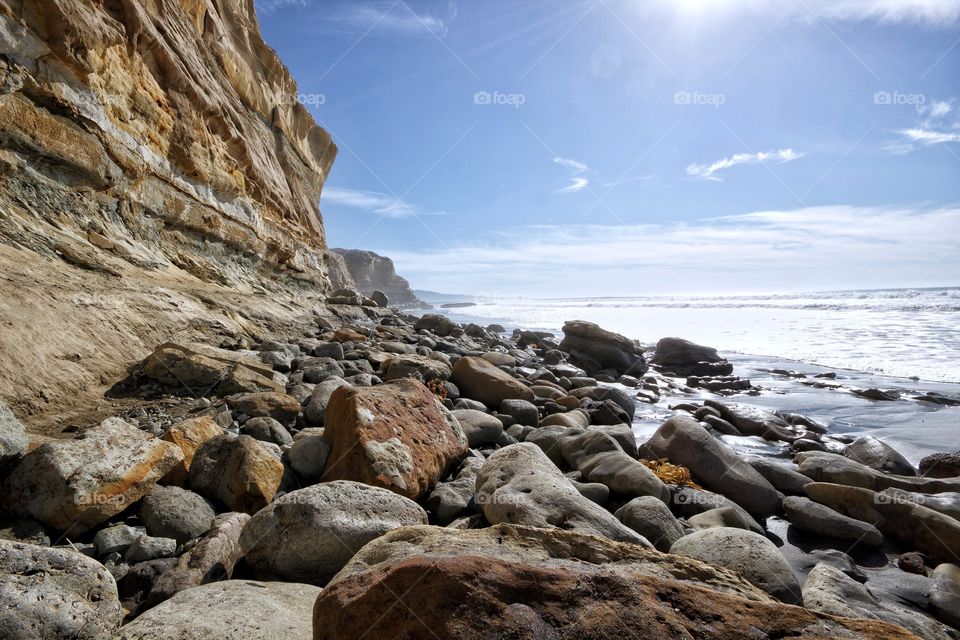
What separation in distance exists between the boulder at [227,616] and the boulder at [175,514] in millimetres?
661

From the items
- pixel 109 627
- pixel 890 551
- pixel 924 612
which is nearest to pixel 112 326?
pixel 109 627

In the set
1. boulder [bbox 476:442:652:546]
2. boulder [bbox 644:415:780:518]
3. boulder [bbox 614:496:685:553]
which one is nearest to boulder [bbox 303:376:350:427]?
boulder [bbox 476:442:652:546]

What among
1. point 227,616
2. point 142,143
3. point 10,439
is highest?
point 142,143

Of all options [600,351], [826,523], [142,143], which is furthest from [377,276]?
[826,523]

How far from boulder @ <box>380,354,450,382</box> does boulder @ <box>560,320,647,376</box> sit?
21.9 feet

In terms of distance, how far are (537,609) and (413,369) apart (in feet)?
16.6

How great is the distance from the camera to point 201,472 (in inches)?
103

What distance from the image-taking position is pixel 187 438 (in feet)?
9.31

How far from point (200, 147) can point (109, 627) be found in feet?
34.5

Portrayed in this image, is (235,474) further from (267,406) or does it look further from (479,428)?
(479,428)

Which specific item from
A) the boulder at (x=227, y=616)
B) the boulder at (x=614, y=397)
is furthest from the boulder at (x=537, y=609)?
the boulder at (x=614, y=397)

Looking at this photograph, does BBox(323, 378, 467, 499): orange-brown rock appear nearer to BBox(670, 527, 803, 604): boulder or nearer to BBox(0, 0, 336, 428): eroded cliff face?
BBox(670, 527, 803, 604): boulder

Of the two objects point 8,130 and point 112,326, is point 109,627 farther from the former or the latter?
point 8,130

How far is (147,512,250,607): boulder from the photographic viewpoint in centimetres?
186
